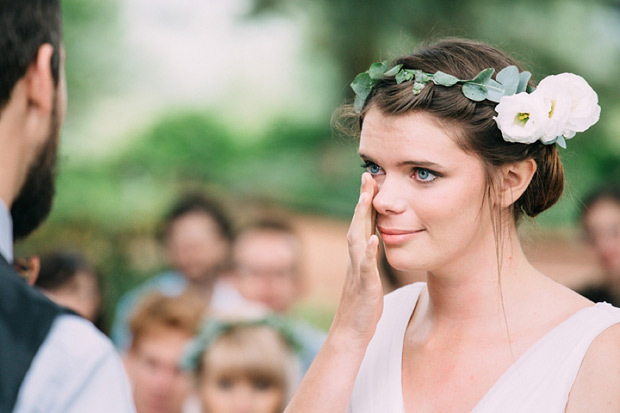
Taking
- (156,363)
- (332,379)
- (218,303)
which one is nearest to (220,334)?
(156,363)

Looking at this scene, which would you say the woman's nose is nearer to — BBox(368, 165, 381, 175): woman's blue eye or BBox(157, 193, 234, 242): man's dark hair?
BBox(368, 165, 381, 175): woman's blue eye

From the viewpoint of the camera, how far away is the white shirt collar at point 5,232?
1.87 meters

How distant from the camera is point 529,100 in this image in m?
2.16

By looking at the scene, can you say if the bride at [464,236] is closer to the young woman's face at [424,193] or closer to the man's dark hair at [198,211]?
the young woman's face at [424,193]

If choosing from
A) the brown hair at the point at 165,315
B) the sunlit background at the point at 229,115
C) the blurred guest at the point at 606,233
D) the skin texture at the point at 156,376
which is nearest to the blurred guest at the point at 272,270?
the sunlit background at the point at 229,115

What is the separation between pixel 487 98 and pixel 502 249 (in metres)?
0.42

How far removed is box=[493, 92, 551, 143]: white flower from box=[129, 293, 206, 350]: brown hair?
367 cm

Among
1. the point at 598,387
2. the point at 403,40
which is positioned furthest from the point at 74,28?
the point at 598,387

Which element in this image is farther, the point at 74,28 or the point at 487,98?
the point at 74,28

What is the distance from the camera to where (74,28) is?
20.7ft

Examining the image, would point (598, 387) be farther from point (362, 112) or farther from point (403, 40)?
point (403, 40)

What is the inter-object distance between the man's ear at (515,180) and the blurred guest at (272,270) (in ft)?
11.5

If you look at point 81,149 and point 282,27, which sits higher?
point 282,27

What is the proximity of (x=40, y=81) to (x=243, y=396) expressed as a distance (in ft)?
9.02
